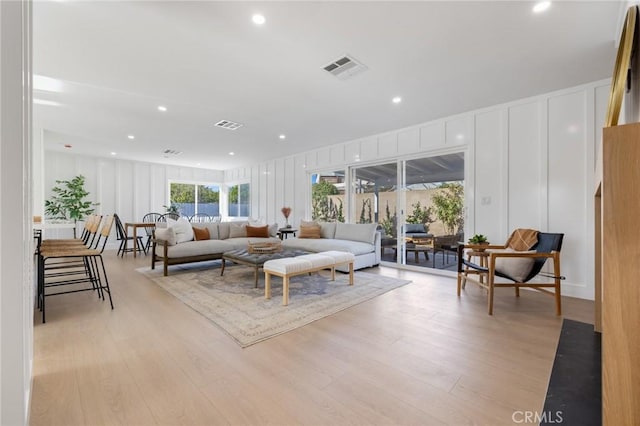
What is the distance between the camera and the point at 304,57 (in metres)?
2.71

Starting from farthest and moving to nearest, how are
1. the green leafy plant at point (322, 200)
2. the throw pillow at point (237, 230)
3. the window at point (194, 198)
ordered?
the window at point (194, 198) → the green leafy plant at point (322, 200) → the throw pillow at point (237, 230)

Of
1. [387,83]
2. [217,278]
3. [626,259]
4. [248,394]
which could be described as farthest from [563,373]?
[217,278]

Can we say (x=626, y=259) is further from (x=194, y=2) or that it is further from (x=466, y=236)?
(x=466, y=236)

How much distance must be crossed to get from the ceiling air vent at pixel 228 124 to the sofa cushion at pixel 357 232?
8.86ft

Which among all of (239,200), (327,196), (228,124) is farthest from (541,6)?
(239,200)

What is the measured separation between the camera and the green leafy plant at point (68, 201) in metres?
6.80

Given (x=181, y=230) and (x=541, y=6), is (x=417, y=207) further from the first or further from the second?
(x=181, y=230)

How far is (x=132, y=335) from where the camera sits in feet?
7.43

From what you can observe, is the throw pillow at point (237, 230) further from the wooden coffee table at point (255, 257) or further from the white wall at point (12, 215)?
the white wall at point (12, 215)

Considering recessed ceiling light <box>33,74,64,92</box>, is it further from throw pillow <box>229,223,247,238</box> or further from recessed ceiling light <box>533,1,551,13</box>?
recessed ceiling light <box>533,1,551,13</box>

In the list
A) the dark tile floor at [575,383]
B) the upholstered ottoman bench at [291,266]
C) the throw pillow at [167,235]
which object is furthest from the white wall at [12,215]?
the throw pillow at [167,235]

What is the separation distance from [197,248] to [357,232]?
286 centimetres

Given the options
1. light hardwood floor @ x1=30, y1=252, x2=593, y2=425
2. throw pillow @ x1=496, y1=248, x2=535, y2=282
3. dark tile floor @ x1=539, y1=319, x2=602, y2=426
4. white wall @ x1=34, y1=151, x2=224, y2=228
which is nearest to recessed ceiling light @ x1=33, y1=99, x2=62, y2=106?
light hardwood floor @ x1=30, y1=252, x2=593, y2=425

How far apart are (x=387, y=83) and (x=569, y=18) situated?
5.31 feet
